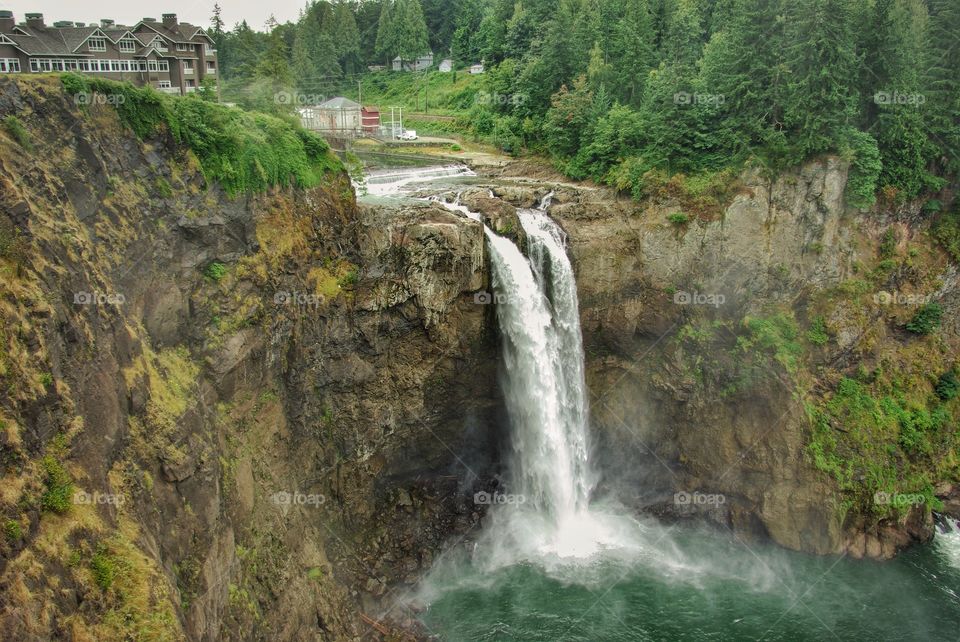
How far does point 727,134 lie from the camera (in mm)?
35250

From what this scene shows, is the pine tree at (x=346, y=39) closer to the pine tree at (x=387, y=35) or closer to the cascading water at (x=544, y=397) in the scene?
the pine tree at (x=387, y=35)

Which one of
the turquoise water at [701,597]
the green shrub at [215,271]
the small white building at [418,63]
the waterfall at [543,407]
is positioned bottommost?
the turquoise water at [701,597]

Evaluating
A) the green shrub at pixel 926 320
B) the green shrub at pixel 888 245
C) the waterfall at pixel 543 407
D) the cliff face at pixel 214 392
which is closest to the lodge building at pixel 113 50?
the cliff face at pixel 214 392

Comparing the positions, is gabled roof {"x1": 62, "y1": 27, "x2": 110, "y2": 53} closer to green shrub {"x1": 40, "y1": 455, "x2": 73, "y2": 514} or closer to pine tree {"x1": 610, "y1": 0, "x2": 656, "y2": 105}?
green shrub {"x1": 40, "y1": 455, "x2": 73, "y2": 514}

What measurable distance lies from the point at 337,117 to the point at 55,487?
122 ft

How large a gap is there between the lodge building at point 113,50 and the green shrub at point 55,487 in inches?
514

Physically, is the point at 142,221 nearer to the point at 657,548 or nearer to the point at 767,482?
the point at 657,548

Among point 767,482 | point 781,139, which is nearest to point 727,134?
point 781,139

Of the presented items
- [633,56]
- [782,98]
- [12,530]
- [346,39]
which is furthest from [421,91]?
[12,530]

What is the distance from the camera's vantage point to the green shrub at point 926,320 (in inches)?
1388

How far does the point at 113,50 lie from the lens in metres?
27.2

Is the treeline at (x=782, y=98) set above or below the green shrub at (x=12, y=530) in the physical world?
above

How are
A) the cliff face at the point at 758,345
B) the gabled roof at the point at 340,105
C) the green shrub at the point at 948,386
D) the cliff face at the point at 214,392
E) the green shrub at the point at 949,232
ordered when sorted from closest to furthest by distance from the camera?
1. the cliff face at the point at 214,392
2. the cliff face at the point at 758,345
3. the green shrub at the point at 948,386
4. the green shrub at the point at 949,232
5. the gabled roof at the point at 340,105

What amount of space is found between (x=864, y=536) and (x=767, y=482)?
15.0 feet
